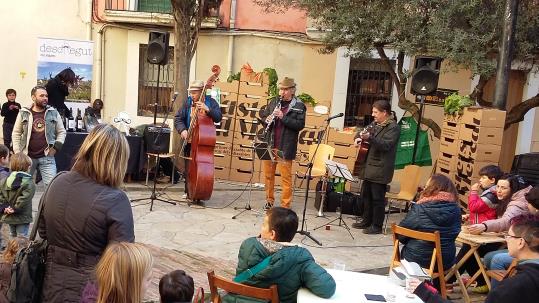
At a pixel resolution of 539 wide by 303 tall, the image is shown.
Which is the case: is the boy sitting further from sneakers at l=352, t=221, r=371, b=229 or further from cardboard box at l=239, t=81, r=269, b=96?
cardboard box at l=239, t=81, r=269, b=96

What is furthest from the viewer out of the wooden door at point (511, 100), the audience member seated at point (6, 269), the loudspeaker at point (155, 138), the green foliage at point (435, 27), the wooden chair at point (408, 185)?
the wooden door at point (511, 100)

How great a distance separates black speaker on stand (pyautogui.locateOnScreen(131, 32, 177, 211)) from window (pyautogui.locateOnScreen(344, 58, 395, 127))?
462 centimetres

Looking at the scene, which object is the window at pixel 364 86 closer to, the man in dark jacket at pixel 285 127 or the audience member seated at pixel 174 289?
the man in dark jacket at pixel 285 127

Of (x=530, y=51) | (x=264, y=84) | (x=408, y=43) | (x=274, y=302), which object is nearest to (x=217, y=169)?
(x=264, y=84)

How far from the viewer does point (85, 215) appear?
2484mm

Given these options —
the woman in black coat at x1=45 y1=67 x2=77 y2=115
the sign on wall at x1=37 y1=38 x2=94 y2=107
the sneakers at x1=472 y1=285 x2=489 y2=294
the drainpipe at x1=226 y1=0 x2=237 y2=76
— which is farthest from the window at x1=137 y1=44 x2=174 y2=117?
the sneakers at x1=472 y1=285 x2=489 y2=294

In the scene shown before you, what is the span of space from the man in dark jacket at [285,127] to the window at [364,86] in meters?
4.88

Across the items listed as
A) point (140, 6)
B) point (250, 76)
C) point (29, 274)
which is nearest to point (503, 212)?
point (29, 274)

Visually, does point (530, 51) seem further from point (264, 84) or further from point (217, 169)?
point (217, 169)

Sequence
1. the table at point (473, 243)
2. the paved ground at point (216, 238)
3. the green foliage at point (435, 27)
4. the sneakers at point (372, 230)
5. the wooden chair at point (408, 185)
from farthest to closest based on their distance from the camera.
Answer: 1. the green foliage at point (435, 27)
2. the wooden chair at point (408, 185)
3. the sneakers at point (372, 230)
4. the paved ground at point (216, 238)
5. the table at point (473, 243)

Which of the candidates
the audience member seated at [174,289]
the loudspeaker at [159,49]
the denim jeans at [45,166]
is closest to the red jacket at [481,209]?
the audience member seated at [174,289]

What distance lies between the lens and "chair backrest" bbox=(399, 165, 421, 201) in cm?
732

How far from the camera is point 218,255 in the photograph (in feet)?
18.9

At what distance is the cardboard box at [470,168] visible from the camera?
716 centimetres
